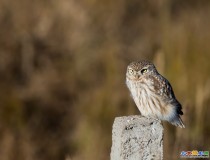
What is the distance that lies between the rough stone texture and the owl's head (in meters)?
1.74

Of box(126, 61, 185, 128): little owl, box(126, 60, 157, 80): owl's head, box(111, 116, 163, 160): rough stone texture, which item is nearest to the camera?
box(111, 116, 163, 160): rough stone texture

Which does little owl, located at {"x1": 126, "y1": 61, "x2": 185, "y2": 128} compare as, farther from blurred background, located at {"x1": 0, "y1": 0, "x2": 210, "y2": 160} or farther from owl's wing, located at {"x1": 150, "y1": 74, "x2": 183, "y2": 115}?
blurred background, located at {"x1": 0, "y1": 0, "x2": 210, "y2": 160}

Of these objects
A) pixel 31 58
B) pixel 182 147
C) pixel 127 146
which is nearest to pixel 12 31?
pixel 31 58

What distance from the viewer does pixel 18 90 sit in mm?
11359

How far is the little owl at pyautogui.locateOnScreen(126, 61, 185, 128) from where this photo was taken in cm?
571

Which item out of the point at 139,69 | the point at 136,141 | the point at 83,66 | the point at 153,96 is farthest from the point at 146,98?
the point at 83,66

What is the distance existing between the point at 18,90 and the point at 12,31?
3.71ft

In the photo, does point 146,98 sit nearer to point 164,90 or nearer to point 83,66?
point 164,90

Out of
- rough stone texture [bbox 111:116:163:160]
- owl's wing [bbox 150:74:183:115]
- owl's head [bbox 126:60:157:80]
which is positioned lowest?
rough stone texture [bbox 111:116:163:160]

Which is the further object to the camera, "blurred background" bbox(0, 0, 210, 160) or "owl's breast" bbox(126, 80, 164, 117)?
"blurred background" bbox(0, 0, 210, 160)

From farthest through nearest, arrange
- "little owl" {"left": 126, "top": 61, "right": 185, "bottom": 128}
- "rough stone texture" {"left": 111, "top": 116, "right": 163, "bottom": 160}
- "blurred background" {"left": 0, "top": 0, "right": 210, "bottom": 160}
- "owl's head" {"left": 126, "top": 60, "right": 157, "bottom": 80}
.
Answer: "blurred background" {"left": 0, "top": 0, "right": 210, "bottom": 160} < "little owl" {"left": 126, "top": 61, "right": 185, "bottom": 128} < "owl's head" {"left": 126, "top": 60, "right": 157, "bottom": 80} < "rough stone texture" {"left": 111, "top": 116, "right": 163, "bottom": 160}

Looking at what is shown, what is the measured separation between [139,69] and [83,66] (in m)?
6.50

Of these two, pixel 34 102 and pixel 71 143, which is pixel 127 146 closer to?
pixel 71 143

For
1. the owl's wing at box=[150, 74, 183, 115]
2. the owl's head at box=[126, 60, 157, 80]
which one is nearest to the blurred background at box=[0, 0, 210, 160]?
the owl's wing at box=[150, 74, 183, 115]
